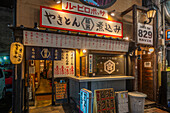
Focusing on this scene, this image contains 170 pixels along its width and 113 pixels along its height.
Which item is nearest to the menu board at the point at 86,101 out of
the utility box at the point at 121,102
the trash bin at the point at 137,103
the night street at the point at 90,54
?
the night street at the point at 90,54

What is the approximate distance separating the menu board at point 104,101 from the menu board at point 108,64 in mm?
1580

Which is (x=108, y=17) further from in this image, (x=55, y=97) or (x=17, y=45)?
(x=55, y=97)

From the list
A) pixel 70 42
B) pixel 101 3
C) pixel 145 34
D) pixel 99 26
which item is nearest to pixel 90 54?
pixel 70 42

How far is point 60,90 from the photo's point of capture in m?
7.56

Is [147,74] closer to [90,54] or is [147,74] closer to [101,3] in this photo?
[90,54]

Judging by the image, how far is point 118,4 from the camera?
8.34 metres

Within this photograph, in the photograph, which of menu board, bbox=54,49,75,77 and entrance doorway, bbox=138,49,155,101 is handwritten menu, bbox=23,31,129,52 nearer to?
menu board, bbox=54,49,75,77

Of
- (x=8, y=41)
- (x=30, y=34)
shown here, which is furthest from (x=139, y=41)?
(x=8, y=41)

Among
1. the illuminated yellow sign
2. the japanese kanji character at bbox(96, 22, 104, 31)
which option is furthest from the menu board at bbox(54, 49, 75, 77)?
the illuminated yellow sign

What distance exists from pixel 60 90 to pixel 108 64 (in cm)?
393

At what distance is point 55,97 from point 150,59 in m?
8.24

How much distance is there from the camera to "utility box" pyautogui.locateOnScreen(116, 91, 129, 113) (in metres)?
6.33

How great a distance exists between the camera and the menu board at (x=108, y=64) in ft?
24.3

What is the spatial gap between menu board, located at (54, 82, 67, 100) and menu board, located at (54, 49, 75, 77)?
696 millimetres
